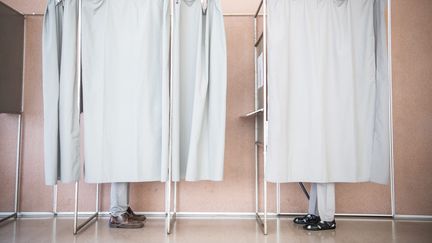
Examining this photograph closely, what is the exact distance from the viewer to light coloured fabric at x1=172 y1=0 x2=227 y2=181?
217 centimetres

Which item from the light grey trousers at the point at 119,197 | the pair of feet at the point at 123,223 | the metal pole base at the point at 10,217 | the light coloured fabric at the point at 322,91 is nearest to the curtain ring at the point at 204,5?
the light coloured fabric at the point at 322,91

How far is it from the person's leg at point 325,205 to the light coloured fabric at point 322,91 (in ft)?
0.51

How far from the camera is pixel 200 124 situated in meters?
2.18

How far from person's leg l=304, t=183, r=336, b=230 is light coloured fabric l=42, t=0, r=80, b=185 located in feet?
5.95

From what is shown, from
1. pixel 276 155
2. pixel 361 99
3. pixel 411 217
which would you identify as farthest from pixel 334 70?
pixel 411 217

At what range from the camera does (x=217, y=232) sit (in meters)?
2.32

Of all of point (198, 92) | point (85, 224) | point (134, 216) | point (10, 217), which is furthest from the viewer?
point (10, 217)

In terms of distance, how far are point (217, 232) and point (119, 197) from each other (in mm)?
802

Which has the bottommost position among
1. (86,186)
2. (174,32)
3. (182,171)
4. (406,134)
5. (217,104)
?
(86,186)

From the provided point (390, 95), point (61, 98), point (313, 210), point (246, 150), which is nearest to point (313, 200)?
point (313, 210)

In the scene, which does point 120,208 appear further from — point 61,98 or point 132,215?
point 61,98

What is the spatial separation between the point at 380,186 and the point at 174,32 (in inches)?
89.2

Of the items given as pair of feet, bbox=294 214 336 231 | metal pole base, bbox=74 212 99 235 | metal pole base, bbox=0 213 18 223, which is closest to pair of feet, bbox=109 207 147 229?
metal pole base, bbox=74 212 99 235

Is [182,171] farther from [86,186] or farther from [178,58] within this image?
[86,186]
